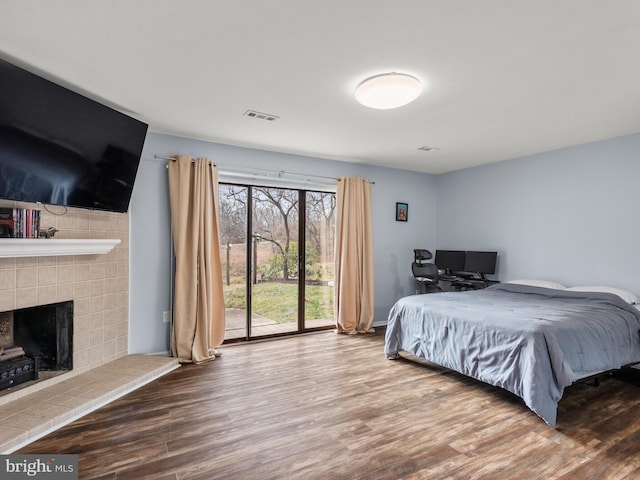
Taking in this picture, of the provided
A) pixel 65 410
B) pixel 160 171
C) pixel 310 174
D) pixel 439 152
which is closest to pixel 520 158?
pixel 439 152

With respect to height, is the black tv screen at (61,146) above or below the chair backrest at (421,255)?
above

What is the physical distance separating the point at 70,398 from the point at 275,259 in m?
2.53

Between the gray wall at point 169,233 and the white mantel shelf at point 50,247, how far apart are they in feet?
1.91

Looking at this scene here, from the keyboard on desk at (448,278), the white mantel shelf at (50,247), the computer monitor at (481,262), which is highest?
the white mantel shelf at (50,247)

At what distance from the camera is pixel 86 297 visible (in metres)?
3.20

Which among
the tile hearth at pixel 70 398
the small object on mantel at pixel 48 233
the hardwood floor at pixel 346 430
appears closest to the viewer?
the hardwood floor at pixel 346 430

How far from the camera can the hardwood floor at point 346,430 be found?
1.96 m

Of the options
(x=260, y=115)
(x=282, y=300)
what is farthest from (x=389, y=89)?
(x=282, y=300)

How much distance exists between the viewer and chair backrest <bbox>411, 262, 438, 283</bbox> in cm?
532

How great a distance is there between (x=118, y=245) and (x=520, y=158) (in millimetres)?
4977

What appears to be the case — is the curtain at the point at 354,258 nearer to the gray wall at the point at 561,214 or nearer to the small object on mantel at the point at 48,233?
the gray wall at the point at 561,214
